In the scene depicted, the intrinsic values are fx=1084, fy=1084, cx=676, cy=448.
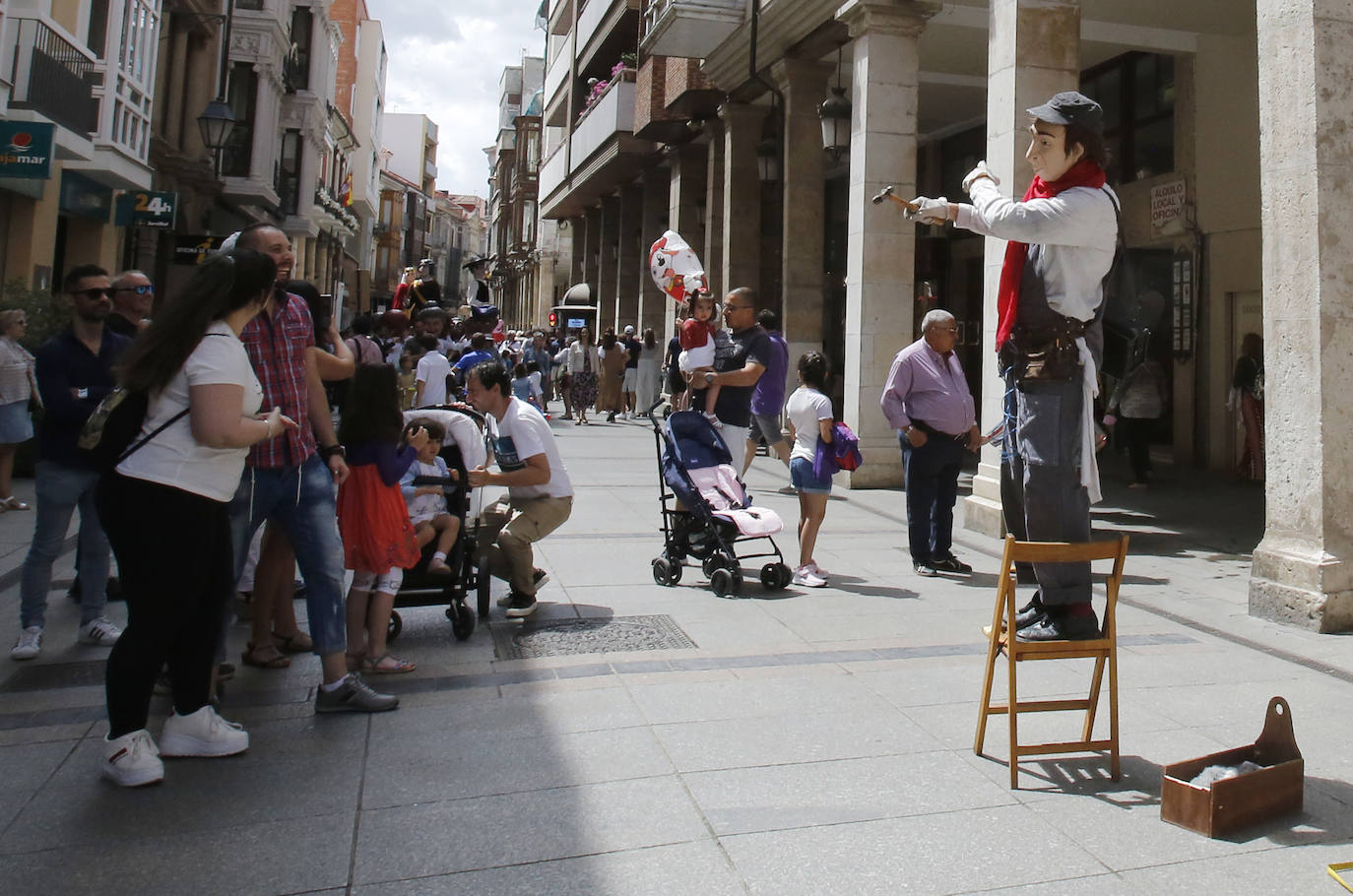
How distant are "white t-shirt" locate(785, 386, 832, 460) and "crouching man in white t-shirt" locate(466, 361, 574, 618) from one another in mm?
1753

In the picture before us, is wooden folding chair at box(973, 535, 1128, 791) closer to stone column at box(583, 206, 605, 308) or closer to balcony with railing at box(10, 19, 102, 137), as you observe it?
balcony with railing at box(10, 19, 102, 137)

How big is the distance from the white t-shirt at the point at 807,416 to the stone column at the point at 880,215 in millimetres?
4824

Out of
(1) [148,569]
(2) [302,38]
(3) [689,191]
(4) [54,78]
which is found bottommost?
→ (1) [148,569]

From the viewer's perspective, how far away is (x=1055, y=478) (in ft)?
12.0

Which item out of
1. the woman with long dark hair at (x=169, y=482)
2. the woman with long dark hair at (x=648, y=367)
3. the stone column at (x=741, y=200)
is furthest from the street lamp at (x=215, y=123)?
the woman with long dark hair at (x=169, y=482)

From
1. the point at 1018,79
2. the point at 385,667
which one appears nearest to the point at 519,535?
the point at 385,667

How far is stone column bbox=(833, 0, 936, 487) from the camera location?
11797 mm

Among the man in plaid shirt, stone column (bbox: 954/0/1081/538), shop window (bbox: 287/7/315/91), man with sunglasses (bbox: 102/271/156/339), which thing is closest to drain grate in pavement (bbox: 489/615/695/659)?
the man in plaid shirt

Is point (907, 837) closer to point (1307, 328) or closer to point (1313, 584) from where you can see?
point (1313, 584)

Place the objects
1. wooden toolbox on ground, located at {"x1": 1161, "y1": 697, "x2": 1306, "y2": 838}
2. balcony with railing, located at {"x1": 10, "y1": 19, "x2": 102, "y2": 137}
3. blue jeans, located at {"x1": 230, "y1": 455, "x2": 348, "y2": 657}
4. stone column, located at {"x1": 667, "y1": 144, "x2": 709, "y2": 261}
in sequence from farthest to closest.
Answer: stone column, located at {"x1": 667, "y1": 144, "x2": 709, "y2": 261}, balcony with railing, located at {"x1": 10, "y1": 19, "x2": 102, "y2": 137}, blue jeans, located at {"x1": 230, "y1": 455, "x2": 348, "y2": 657}, wooden toolbox on ground, located at {"x1": 1161, "y1": 697, "x2": 1306, "y2": 838}

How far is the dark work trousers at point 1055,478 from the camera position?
365cm

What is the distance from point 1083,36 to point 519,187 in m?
44.1

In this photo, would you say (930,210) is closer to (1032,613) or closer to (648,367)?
(1032,613)

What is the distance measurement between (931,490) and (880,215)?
5.36 m
